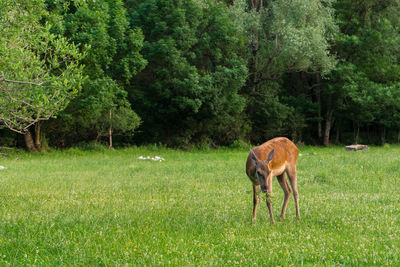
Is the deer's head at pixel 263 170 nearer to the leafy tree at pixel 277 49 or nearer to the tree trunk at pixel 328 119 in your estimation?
the leafy tree at pixel 277 49

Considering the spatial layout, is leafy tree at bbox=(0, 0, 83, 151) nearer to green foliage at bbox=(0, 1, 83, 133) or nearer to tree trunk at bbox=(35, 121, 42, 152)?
green foliage at bbox=(0, 1, 83, 133)

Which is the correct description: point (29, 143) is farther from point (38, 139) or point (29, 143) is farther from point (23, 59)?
point (23, 59)

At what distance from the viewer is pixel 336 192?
1377 cm

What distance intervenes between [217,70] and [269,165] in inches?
1045

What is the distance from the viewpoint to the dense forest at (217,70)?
30.2 meters

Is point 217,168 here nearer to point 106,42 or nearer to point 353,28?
point 106,42

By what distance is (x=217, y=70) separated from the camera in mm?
34750

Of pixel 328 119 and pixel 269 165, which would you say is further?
pixel 328 119

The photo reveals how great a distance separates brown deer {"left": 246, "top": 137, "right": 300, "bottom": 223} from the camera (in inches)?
344

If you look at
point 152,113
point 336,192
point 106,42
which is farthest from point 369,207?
point 152,113

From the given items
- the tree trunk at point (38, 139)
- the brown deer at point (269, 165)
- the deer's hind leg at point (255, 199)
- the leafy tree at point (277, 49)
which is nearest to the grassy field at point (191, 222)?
the deer's hind leg at point (255, 199)

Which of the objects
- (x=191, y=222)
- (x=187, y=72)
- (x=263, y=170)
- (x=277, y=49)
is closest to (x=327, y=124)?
(x=277, y=49)

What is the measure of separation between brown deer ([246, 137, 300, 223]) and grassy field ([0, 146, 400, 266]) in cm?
35

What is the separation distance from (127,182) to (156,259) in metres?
9.94
